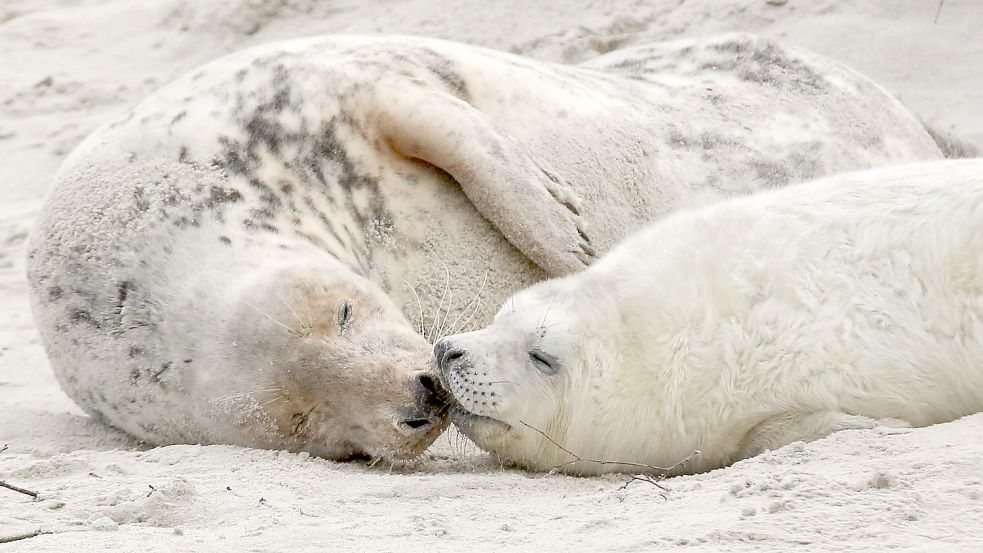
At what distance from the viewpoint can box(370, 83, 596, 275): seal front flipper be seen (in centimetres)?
396

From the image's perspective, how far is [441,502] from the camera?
8.67ft

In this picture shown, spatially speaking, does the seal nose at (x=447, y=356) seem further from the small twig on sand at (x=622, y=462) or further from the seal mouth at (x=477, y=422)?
the small twig on sand at (x=622, y=462)

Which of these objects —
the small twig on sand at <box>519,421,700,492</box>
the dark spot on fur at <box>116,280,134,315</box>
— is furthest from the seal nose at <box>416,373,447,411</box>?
the dark spot on fur at <box>116,280,134,315</box>

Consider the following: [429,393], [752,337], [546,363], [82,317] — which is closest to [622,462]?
[546,363]

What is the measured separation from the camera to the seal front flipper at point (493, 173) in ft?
13.0

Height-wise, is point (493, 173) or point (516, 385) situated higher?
point (493, 173)

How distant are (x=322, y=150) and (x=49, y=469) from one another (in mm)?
1371

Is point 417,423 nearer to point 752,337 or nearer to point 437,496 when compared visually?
point 437,496

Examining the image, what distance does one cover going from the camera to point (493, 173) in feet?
13.0

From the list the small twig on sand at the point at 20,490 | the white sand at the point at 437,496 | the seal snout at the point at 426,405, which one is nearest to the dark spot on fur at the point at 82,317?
the white sand at the point at 437,496

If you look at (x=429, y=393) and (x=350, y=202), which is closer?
(x=429, y=393)

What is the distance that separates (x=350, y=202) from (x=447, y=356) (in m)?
1.05

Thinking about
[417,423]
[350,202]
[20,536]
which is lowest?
[417,423]

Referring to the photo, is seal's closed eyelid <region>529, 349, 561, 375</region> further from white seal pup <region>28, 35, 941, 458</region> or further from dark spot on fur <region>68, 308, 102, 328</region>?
dark spot on fur <region>68, 308, 102, 328</region>
